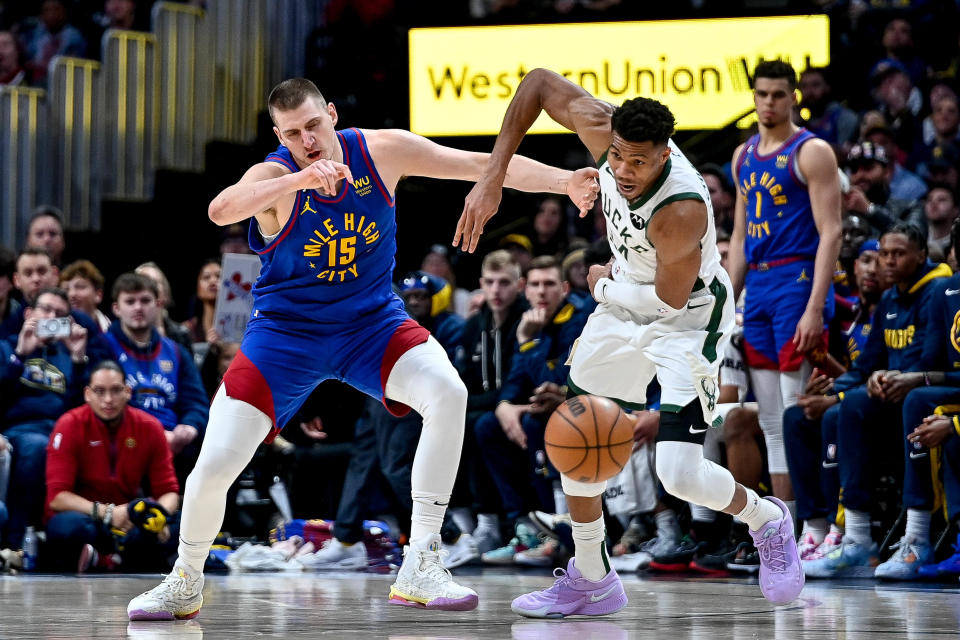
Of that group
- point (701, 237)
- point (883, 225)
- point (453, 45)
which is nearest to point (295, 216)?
point (701, 237)

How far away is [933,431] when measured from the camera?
23.3ft

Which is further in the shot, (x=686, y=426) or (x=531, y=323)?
(x=531, y=323)

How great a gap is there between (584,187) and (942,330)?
3.08m

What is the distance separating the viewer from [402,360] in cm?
549

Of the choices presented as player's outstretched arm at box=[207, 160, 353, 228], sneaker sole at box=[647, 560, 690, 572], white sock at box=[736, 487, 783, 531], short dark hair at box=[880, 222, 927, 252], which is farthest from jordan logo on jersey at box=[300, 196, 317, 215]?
short dark hair at box=[880, 222, 927, 252]

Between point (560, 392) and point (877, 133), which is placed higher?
point (877, 133)

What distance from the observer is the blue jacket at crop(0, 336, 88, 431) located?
30.1ft

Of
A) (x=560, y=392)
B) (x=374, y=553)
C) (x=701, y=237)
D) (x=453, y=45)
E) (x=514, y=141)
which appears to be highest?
(x=453, y=45)

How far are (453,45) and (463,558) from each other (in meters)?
5.66

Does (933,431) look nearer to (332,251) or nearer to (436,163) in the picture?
(436,163)

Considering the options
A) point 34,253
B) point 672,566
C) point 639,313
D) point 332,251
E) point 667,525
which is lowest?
point 672,566

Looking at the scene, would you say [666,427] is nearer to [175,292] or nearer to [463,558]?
[463,558]

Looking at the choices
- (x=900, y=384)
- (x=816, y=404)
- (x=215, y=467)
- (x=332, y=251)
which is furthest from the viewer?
(x=816, y=404)

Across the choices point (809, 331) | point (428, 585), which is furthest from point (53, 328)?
point (809, 331)
